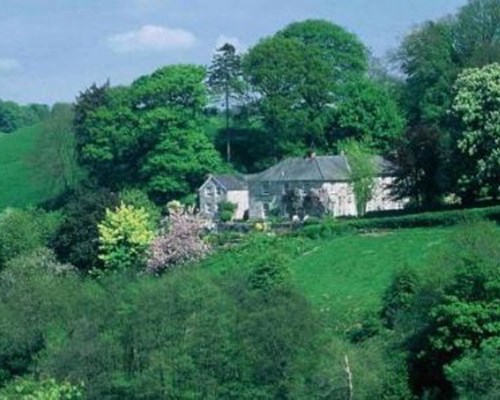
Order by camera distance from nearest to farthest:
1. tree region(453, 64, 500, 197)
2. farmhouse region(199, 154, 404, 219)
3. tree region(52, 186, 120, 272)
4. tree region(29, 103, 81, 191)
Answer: tree region(453, 64, 500, 197)
tree region(52, 186, 120, 272)
farmhouse region(199, 154, 404, 219)
tree region(29, 103, 81, 191)

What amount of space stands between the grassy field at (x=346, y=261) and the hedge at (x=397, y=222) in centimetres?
60

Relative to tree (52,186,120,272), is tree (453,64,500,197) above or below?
above

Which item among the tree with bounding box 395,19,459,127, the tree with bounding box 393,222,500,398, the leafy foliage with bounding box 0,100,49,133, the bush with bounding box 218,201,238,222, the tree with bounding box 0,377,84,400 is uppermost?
the leafy foliage with bounding box 0,100,49,133

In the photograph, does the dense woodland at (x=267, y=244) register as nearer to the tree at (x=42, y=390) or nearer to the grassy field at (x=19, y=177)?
the tree at (x=42, y=390)

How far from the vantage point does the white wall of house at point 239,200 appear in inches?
3393

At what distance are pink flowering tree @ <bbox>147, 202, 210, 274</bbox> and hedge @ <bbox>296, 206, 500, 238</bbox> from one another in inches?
193

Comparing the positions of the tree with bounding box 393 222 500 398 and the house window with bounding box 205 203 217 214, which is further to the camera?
the house window with bounding box 205 203 217 214

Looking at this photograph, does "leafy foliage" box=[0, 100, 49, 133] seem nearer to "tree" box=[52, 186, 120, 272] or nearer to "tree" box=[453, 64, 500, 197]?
"tree" box=[52, 186, 120, 272]

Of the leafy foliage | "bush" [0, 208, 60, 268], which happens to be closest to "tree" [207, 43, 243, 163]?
"bush" [0, 208, 60, 268]

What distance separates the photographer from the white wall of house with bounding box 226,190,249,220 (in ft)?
283

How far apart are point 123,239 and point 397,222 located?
14.2 m

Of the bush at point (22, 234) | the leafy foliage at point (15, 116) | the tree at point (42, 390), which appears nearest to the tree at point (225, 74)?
the bush at point (22, 234)

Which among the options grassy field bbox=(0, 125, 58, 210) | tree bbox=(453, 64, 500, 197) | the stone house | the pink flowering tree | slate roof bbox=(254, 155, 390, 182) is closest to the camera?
tree bbox=(453, 64, 500, 197)

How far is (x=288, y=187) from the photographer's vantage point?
82938mm
